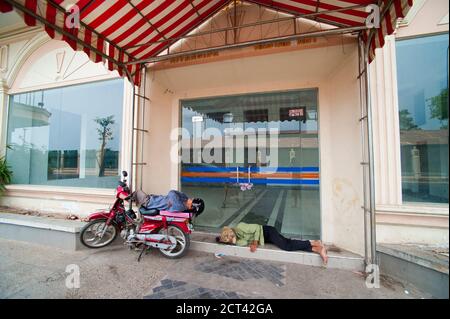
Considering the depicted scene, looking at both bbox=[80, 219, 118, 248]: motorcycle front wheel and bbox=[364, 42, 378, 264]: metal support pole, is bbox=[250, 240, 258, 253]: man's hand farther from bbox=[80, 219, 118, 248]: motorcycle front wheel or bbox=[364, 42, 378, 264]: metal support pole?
bbox=[80, 219, 118, 248]: motorcycle front wheel

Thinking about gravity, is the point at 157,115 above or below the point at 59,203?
above

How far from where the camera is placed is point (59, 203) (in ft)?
15.8

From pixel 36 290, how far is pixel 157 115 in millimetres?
3263

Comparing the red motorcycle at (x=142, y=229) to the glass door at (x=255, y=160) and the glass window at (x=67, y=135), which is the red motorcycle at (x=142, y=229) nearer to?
the glass door at (x=255, y=160)

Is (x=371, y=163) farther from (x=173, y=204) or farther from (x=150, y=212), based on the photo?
(x=150, y=212)

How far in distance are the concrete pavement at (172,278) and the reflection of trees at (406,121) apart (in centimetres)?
206

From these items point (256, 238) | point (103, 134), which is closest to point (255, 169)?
point (256, 238)

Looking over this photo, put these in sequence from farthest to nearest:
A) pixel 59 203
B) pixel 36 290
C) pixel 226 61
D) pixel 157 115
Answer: pixel 59 203 → pixel 157 115 → pixel 226 61 → pixel 36 290

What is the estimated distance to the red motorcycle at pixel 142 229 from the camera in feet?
10.6

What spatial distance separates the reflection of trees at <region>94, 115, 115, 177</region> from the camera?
4766mm

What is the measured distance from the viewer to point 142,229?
10.9 feet

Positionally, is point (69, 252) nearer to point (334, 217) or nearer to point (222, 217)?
point (222, 217)

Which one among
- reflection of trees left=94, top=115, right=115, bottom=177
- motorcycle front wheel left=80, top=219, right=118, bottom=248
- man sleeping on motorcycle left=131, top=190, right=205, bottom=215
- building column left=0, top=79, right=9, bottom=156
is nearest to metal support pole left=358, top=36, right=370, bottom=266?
man sleeping on motorcycle left=131, top=190, right=205, bottom=215

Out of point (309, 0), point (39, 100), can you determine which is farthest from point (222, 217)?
point (39, 100)
